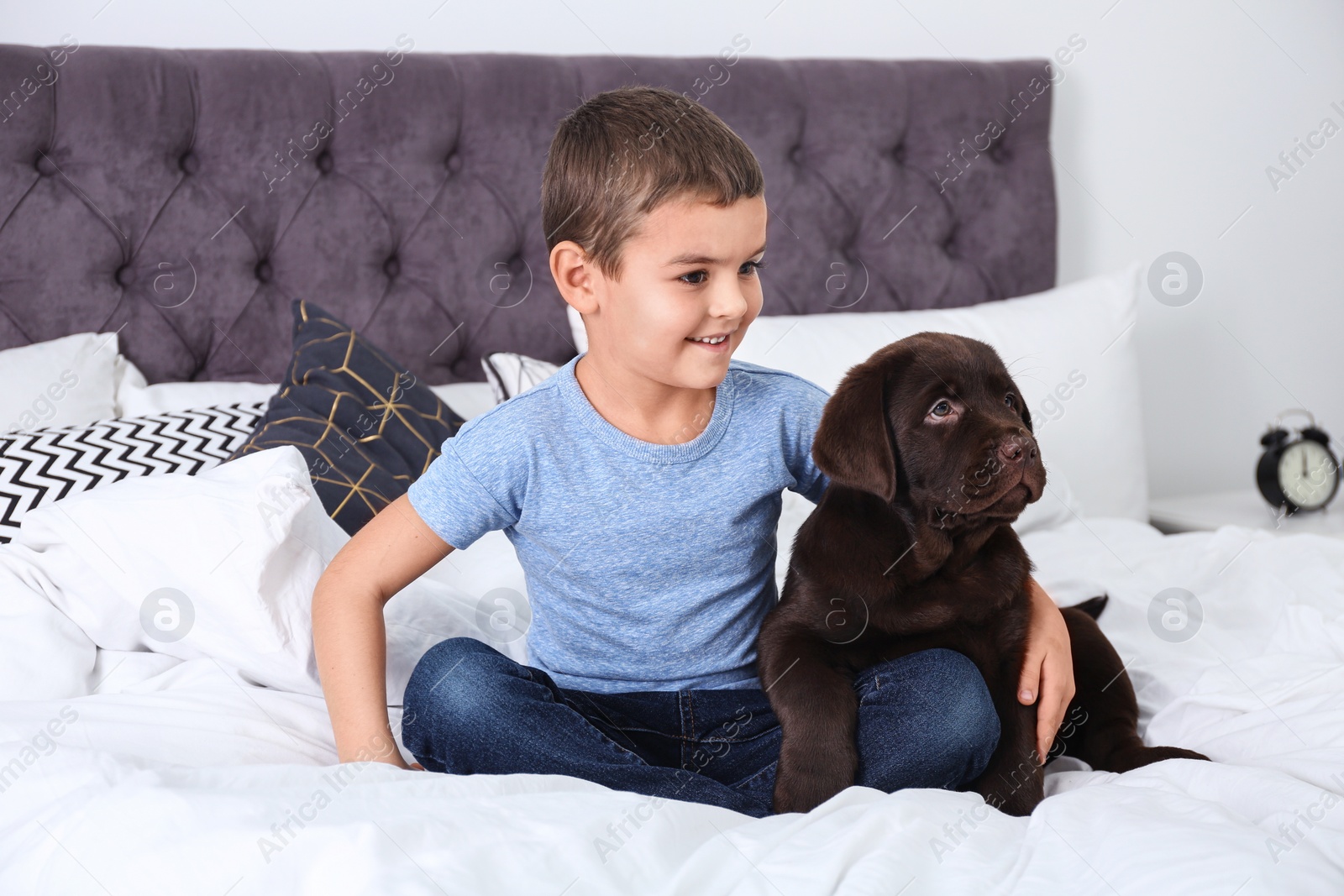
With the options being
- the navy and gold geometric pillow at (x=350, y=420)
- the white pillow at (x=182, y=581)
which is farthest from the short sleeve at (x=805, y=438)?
the navy and gold geometric pillow at (x=350, y=420)

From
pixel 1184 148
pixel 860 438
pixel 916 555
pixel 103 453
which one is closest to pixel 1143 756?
pixel 916 555

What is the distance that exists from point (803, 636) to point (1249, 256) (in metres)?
2.49

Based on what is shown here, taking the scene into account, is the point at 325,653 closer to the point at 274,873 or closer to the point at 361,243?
the point at 274,873

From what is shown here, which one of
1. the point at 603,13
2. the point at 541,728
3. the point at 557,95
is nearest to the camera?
the point at 541,728

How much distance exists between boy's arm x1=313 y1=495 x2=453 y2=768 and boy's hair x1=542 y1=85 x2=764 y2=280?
397 millimetres

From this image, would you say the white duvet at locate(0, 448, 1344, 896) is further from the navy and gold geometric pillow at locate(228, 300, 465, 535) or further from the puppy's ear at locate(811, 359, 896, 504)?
the puppy's ear at locate(811, 359, 896, 504)

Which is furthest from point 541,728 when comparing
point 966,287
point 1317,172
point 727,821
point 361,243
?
point 1317,172

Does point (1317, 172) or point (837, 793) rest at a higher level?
point (1317, 172)

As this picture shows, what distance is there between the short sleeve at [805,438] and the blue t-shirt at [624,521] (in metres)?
0.02

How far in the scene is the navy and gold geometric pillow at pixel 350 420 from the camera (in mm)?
1682

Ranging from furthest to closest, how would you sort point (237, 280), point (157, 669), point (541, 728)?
point (237, 280) < point (157, 669) < point (541, 728)

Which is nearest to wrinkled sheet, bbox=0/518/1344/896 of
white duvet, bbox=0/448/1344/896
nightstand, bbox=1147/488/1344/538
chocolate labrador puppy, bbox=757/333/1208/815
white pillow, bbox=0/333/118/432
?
white duvet, bbox=0/448/1344/896

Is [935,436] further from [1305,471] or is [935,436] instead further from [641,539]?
[1305,471]

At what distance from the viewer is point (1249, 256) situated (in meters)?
3.02
